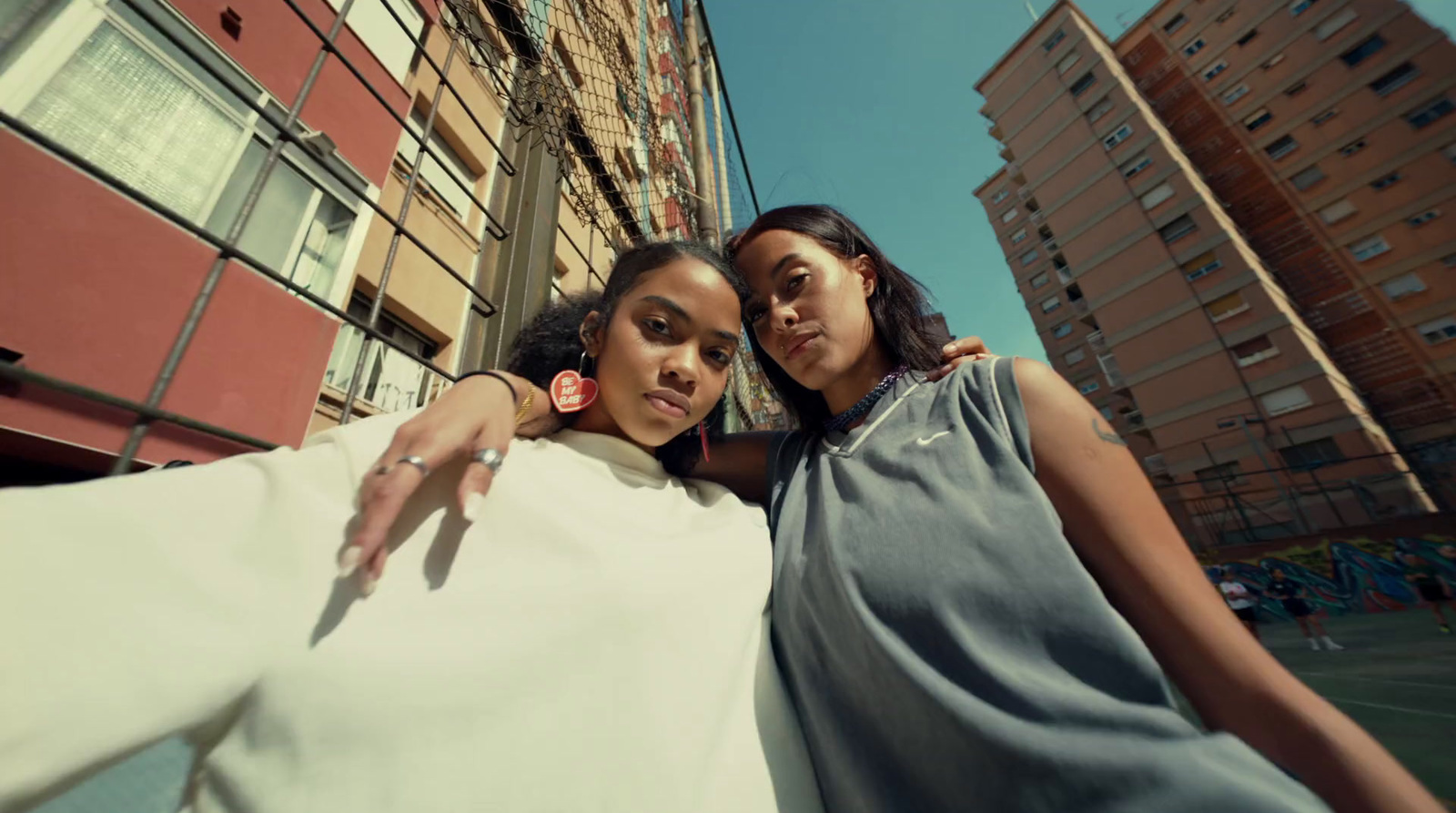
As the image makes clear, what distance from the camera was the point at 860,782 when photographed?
76 cm

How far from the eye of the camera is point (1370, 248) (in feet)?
64.0

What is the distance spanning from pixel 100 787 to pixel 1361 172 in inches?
1300

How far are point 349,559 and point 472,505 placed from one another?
0.16 metres

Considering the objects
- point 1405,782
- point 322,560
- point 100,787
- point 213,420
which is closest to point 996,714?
point 1405,782

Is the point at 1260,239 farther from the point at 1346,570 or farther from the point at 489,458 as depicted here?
the point at 489,458

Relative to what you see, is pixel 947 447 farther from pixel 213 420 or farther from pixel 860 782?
pixel 213 420

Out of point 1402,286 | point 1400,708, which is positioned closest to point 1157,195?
point 1402,286

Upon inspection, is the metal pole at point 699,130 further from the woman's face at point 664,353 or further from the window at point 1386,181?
the window at point 1386,181

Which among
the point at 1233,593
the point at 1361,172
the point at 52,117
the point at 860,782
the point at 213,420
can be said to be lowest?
the point at 1233,593

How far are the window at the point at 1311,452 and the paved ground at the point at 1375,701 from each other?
6.47m

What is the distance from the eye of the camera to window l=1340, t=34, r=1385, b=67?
780 inches

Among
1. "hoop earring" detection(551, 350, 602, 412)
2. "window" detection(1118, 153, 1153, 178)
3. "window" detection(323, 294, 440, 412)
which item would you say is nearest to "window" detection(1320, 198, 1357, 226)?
"window" detection(1118, 153, 1153, 178)

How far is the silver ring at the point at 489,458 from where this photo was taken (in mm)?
795

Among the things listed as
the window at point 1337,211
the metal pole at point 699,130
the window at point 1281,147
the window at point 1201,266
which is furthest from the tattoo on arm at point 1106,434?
the window at point 1281,147
